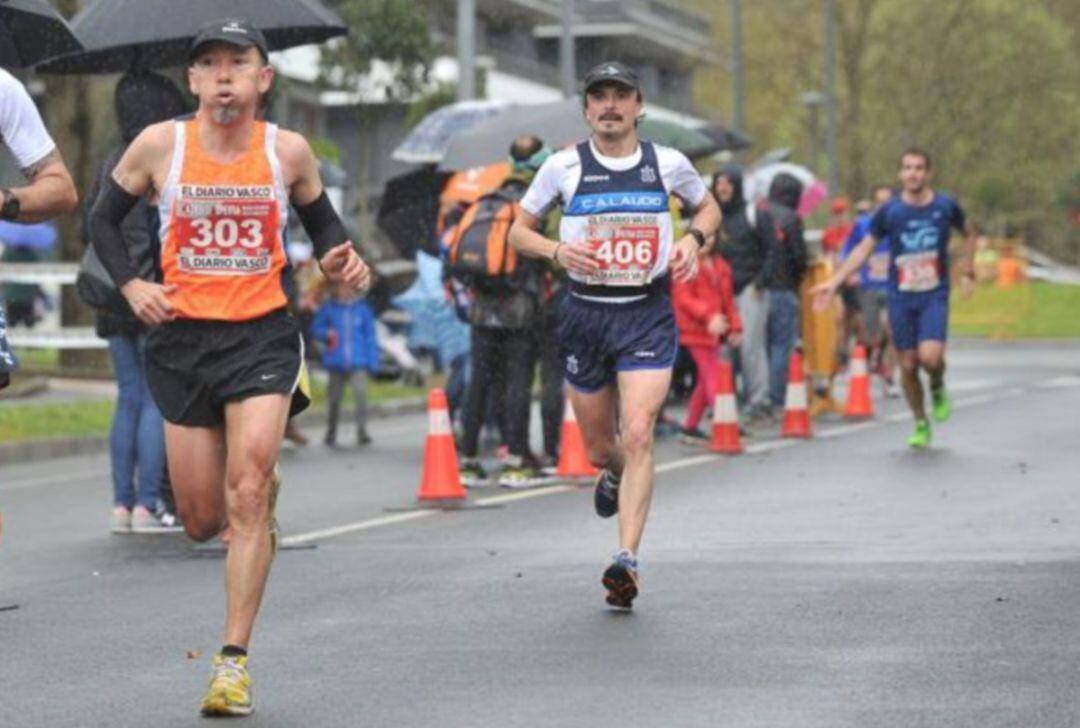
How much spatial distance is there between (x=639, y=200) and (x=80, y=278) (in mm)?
3776

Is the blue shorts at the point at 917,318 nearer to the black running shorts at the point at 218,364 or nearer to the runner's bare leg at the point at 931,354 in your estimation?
the runner's bare leg at the point at 931,354

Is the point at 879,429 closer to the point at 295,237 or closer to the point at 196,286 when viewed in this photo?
the point at 196,286

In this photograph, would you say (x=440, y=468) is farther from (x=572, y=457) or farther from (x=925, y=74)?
(x=925, y=74)

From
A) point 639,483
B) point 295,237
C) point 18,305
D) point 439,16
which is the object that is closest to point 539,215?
point 639,483

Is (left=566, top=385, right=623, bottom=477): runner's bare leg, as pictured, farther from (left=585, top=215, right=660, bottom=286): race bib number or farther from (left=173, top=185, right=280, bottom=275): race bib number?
(left=173, top=185, right=280, bottom=275): race bib number

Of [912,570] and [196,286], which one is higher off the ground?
[196,286]

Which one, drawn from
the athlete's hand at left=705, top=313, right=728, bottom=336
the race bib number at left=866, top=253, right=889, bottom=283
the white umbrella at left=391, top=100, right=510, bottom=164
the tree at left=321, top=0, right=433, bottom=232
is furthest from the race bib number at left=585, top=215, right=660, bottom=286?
the tree at left=321, top=0, right=433, bottom=232

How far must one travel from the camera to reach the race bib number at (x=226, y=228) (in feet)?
27.9

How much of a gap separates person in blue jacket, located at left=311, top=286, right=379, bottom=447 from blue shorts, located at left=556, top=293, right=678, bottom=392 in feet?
34.7

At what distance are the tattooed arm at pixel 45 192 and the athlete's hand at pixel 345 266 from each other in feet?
2.43

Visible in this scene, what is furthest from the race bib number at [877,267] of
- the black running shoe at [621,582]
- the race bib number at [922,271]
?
the black running shoe at [621,582]

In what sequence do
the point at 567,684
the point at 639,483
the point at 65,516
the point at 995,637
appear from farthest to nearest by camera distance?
the point at 65,516 → the point at 639,483 → the point at 995,637 → the point at 567,684

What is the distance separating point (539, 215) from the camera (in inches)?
439

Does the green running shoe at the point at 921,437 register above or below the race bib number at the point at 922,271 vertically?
below
